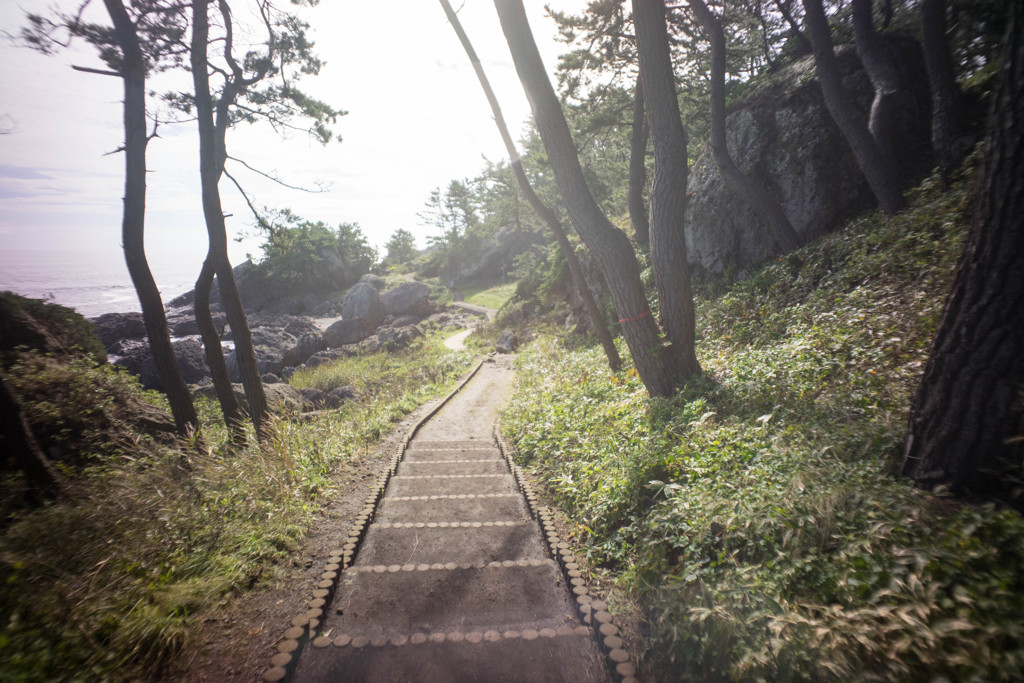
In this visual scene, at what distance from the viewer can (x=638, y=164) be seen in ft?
41.4

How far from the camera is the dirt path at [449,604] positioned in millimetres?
2352

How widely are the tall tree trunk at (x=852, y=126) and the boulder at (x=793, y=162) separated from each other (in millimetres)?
678

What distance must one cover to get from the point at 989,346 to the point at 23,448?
7.84m

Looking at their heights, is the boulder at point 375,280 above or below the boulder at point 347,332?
above

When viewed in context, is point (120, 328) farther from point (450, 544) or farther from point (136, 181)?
point (450, 544)

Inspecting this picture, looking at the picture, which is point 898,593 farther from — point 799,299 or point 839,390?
point 799,299

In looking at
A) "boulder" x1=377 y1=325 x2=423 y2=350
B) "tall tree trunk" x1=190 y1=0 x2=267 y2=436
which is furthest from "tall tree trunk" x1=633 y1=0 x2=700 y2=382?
"boulder" x1=377 y1=325 x2=423 y2=350

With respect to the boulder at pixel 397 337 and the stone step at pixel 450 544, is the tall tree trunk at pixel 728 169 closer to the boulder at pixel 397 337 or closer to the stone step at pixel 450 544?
the stone step at pixel 450 544

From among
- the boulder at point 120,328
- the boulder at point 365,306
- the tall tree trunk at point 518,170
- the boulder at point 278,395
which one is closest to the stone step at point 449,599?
the tall tree trunk at point 518,170

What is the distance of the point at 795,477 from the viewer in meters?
2.89

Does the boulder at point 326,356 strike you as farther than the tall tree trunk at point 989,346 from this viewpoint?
Yes

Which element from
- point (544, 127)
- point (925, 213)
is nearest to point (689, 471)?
point (544, 127)

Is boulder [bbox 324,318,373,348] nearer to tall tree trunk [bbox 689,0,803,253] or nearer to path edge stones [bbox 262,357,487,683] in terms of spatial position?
tall tree trunk [bbox 689,0,803,253]

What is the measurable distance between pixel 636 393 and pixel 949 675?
16.4 feet
